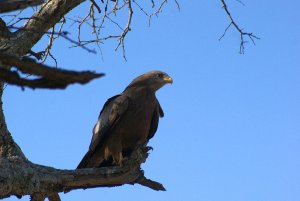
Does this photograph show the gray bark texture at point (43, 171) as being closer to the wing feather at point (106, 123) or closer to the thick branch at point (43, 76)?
the wing feather at point (106, 123)

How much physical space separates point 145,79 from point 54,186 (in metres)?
3.03

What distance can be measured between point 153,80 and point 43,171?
3.14 m

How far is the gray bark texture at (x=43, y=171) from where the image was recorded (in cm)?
411

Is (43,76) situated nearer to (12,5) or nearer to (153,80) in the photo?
(12,5)

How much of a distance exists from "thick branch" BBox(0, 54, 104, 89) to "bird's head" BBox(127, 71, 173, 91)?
5216 mm

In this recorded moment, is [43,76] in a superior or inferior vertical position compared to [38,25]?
inferior

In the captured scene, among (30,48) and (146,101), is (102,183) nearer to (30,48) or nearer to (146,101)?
(30,48)

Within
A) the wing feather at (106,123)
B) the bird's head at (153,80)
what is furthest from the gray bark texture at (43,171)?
the bird's head at (153,80)

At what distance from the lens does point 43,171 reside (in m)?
4.32

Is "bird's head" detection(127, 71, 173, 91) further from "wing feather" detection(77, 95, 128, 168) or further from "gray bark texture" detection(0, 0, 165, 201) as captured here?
"gray bark texture" detection(0, 0, 165, 201)

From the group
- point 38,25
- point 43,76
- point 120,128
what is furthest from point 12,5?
point 120,128

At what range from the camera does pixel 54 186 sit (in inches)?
172

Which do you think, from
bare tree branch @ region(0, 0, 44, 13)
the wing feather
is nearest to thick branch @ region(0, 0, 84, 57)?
the wing feather

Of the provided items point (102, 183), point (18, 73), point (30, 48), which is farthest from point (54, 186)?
point (18, 73)
